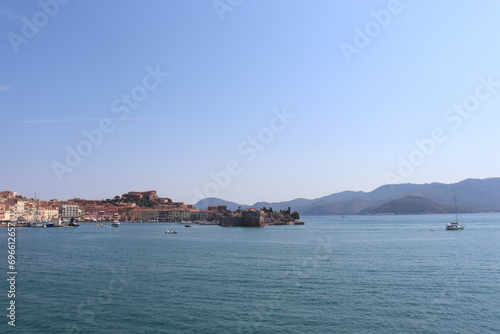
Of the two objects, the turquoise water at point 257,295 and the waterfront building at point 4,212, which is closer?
the turquoise water at point 257,295

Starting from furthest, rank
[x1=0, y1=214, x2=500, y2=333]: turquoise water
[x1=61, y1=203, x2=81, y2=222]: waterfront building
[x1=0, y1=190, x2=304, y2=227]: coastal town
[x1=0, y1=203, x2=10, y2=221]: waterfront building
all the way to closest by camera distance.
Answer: [x1=61, y1=203, x2=81, y2=222]: waterfront building < [x1=0, y1=190, x2=304, y2=227]: coastal town < [x1=0, y1=203, x2=10, y2=221]: waterfront building < [x1=0, y1=214, x2=500, y2=333]: turquoise water

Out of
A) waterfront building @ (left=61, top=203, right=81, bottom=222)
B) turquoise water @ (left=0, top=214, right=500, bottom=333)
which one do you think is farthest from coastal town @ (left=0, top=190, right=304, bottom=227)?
turquoise water @ (left=0, top=214, right=500, bottom=333)

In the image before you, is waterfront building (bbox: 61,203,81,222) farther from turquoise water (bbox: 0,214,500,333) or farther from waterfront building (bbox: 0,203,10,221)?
turquoise water (bbox: 0,214,500,333)

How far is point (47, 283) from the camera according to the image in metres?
21.5

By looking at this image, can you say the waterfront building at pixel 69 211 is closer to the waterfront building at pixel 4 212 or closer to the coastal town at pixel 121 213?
the coastal town at pixel 121 213

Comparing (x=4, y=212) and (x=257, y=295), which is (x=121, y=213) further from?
(x=257, y=295)

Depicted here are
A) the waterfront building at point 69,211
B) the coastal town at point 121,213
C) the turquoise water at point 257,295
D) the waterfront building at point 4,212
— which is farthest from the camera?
the waterfront building at point 69,211

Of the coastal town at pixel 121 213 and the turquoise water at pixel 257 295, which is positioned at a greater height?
the coastal town at pixel 121 213

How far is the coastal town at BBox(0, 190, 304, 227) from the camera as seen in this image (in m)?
104

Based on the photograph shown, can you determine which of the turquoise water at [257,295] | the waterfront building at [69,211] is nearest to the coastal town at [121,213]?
the waterfront building at [69,211]

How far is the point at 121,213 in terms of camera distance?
14162 centimetres

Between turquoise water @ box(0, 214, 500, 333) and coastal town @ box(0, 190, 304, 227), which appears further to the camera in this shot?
coastal town @ box(0, 190, 304, 227)

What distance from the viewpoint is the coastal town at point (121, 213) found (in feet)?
340

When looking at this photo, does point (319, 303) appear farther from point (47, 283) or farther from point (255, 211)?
point (255, 211)
